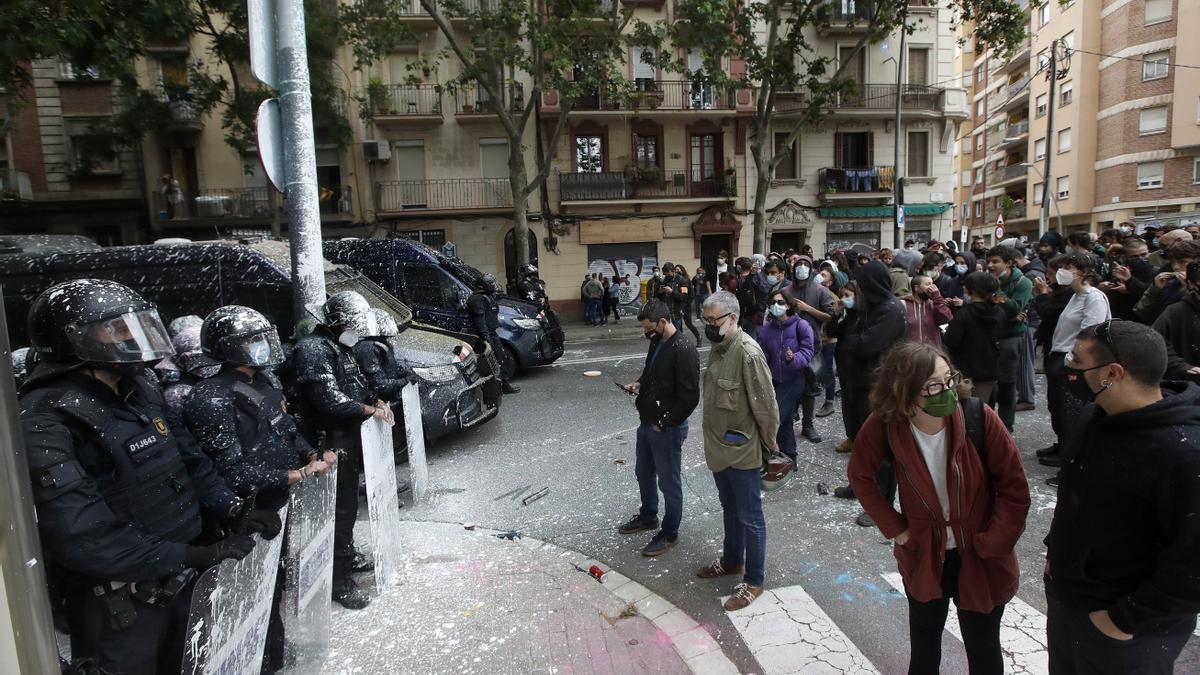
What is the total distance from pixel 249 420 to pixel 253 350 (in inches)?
12.7

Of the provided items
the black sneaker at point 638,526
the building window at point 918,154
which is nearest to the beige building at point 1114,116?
the building window at point 918,154

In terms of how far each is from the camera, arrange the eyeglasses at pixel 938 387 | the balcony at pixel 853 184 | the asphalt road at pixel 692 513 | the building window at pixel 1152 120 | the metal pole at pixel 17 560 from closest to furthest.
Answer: the metal pole at pixel 17 560
the eyeglasses at pixel 938 387
the asphalt road at pixel 692 513
the balcony at pixel 853 184
the building window at pixel 1152 120

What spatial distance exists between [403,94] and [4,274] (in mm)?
17959

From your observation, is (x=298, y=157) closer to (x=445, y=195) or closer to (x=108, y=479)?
(x=108, y=479)

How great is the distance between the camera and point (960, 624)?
2426 mm

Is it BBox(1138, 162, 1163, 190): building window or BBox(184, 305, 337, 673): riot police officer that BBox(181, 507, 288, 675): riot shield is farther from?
BBox(1138, 162, 1163, 190): building window

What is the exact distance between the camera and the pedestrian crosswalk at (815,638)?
3041mm

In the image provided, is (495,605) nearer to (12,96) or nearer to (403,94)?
(12,96)

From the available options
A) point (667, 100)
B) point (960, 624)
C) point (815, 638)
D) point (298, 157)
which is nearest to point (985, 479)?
point (960, 624)

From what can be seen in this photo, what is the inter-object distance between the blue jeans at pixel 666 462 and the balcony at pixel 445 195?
1903 centimetres

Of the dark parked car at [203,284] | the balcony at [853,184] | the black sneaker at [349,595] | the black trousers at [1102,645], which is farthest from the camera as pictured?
the balcony at [853,184]

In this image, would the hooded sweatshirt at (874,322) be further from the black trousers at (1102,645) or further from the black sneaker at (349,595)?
the black sneaker at (349,595)

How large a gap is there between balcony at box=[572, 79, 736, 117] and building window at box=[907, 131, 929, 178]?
24.9 feet

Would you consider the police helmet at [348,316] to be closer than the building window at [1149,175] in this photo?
Yes
